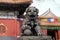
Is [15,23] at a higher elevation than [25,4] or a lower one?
lower

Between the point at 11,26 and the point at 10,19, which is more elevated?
the point at 10,19

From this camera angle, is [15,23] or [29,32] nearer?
[29,32]

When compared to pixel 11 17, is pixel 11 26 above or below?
below

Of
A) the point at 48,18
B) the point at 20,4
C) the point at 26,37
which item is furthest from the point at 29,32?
the point at 48,18

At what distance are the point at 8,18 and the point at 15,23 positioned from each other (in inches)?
18.1

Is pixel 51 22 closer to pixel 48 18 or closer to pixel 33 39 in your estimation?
pixel 48 18

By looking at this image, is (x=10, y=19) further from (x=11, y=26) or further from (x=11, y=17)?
(x=11, y=26)

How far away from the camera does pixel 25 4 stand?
14.0 m

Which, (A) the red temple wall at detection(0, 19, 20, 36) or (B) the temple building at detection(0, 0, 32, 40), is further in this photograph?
(A) the red temple wall at detection(0, 19, 20, 36)

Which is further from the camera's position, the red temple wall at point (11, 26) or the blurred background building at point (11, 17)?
the red temple wall at point (11, 26)

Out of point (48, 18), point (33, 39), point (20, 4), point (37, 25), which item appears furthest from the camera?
point (48, 18)

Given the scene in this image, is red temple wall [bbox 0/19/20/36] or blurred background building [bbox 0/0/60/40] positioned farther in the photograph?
red temple wall [bbox 0/19/20/36]

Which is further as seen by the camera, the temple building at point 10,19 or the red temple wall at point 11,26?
the red temple wall at point 11,26

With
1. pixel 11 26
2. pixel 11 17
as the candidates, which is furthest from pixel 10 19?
pixel 11 26
